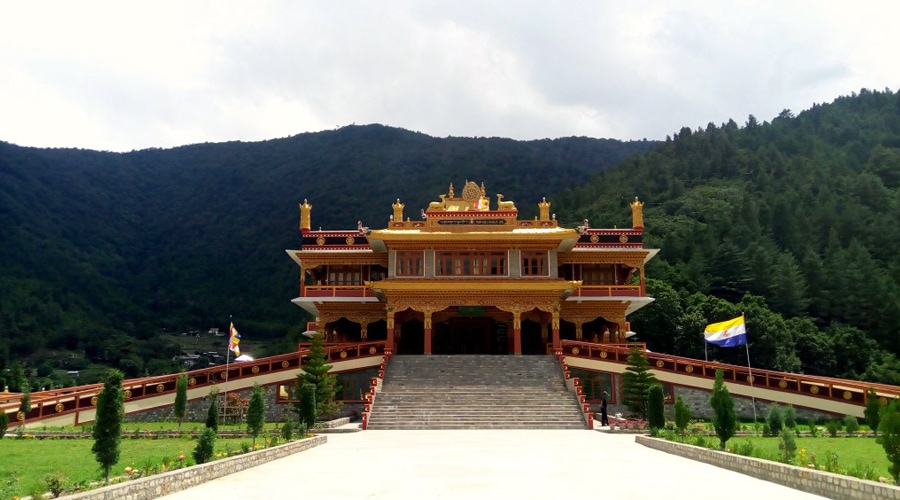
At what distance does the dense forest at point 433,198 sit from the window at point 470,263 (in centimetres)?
1895

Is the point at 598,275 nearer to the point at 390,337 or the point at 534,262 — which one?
the point at 534,262

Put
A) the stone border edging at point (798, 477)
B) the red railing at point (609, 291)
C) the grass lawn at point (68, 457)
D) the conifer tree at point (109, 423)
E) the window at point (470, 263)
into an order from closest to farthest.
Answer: the stone border edging at point (798, 477), the conifer tree at point (109, 423), the grass lawn at point (68, 457), the window at point (470, 263), the red railing at point (609, 291)

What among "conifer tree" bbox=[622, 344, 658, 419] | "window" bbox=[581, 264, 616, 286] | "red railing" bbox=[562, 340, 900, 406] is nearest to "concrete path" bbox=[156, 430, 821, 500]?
"conifer tree" bbox=[622, 344, 658, 419]

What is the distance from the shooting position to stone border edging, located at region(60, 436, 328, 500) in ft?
27.7

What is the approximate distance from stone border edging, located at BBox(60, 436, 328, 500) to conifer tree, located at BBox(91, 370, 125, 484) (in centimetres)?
74

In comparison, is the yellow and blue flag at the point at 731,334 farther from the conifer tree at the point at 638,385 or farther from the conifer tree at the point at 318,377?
the conifer tree at the point at 318,377

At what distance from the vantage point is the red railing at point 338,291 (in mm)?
33406

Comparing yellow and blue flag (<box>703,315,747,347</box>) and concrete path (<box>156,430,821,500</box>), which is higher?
yellow and blue flag (<box>703,315,747,347</box>)

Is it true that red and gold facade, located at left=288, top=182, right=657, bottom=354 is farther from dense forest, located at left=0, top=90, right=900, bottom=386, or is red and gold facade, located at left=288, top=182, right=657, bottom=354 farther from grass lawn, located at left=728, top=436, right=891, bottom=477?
dense forest, located at left=0, top=90, right=900, bottom=386

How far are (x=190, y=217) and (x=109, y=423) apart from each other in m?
92.1

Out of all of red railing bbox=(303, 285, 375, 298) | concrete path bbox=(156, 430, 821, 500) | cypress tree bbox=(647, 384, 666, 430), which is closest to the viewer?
concrete path bbox=(156, 430, 821, 500)

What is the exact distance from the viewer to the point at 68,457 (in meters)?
13.7

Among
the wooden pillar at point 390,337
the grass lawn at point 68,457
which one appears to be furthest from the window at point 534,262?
the grass lawn at point 68,457

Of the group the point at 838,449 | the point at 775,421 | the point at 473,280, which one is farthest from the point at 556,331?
the point at 838,449
